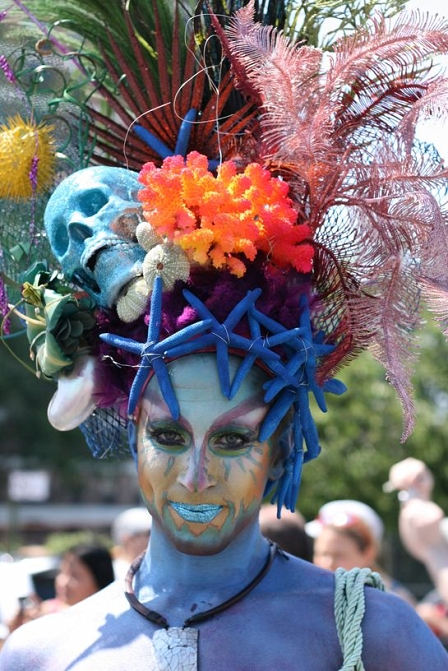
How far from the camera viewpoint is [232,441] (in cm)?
256

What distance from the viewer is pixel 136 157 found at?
2.92 metres

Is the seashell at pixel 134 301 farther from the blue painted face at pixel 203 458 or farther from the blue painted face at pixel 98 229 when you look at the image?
the blue painted face at pixel 203 458

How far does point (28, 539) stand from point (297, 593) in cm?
3223

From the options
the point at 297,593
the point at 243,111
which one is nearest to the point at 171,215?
the point at 243,111

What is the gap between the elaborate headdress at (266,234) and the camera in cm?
256

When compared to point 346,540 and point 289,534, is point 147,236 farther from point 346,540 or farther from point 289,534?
point 346,540

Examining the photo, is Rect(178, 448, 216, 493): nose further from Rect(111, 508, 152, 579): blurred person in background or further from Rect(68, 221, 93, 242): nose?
Rect(111, 508, 152, 579): blurred person in background

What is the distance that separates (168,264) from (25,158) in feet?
2.04

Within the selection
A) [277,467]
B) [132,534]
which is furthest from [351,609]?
[132,534]

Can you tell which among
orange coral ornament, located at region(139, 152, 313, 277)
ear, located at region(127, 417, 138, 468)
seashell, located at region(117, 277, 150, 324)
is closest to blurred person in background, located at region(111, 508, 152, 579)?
ear, located at region(127, 417, 138, 468)

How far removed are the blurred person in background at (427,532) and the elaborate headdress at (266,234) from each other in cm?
285

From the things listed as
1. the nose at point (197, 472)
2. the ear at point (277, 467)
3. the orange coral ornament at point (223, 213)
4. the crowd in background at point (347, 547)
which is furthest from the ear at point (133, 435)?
the crowd in background at point (347, 547)

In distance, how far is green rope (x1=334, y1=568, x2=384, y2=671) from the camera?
7.94ft

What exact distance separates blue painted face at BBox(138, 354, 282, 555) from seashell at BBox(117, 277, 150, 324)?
6.5 inches
